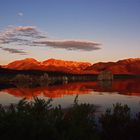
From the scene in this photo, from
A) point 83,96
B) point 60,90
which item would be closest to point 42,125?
point 83,96

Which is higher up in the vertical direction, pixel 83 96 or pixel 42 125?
pixel 42 125

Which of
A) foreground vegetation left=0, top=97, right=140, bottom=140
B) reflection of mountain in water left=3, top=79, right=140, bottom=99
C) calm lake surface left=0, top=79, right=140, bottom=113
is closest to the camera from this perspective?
foreground vegetation left=0, top=97, right=140, bottom=140

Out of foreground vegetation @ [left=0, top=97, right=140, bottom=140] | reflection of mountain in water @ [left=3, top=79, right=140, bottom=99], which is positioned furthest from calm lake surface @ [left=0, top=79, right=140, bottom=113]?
foreground vegetation @ [left=0, top=97, right=140, bottom=140]

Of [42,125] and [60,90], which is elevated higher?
[42,125]

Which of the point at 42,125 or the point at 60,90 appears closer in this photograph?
the point at 42,125

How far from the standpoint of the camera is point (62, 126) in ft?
28.0

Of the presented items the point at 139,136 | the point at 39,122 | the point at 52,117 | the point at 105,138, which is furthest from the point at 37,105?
the point at 139,136

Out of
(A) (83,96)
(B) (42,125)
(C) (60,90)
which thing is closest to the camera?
(B) (42,125)

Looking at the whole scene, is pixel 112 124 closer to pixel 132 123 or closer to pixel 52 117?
pixel 132 123

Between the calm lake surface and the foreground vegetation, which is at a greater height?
the foreground vegetation

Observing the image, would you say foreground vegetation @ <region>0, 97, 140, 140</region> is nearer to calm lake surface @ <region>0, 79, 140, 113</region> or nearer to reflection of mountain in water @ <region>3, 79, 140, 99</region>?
calm lake surface @ <region>0, 79, 140, 113</region>

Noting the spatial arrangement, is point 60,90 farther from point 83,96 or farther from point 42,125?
point 42,125

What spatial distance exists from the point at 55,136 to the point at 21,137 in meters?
0.86

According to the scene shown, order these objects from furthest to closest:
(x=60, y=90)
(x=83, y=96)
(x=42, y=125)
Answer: (x=60, y=90) → (x=83, y=96) → (x=42, y=125)
